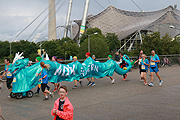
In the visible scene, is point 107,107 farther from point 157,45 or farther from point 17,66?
point 157,45

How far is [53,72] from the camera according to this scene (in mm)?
8734

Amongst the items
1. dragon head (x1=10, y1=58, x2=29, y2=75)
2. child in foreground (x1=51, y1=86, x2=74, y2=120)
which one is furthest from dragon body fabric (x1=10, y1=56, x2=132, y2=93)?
child in foreground (x1=51, y1=86, x2=74, y2=120)

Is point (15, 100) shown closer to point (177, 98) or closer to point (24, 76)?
point (24, 76)

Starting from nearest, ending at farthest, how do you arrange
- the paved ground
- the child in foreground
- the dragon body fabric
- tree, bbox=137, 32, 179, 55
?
the child in foreground, the paved ground, the dragon body fabric, tree, bbox=137, 32, 179, 55

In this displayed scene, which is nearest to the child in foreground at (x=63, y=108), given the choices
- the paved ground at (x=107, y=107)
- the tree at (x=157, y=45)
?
the paved ground at (x=107, y=107)

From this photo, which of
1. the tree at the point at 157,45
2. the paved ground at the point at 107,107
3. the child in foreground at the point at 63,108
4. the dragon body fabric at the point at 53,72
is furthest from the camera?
the tree at the point at 157,45

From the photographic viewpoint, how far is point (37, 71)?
830cm

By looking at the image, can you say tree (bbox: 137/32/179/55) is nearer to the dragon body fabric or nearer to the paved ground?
the dragon body fabric

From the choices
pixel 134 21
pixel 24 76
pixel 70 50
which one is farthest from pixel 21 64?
pixel 134 21

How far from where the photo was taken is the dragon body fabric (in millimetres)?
7961

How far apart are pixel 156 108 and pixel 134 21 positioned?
68.5 m

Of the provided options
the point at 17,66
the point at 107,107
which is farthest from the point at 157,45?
the point at 107,107

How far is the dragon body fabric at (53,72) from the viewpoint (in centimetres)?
796

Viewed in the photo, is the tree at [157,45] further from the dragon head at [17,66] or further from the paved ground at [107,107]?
the dragon head at [17,66]
